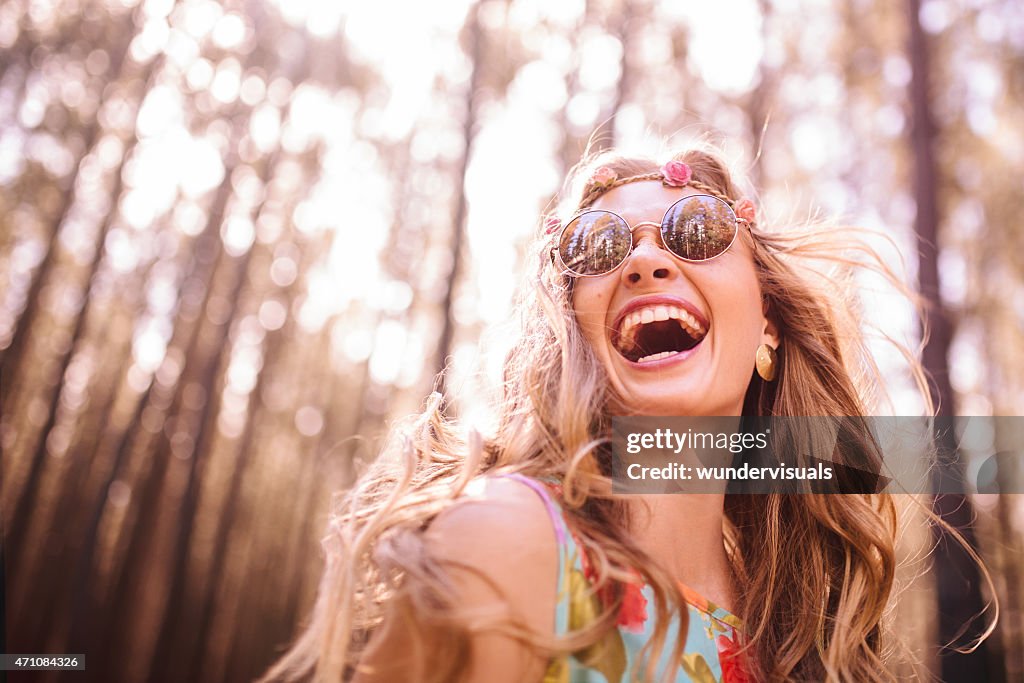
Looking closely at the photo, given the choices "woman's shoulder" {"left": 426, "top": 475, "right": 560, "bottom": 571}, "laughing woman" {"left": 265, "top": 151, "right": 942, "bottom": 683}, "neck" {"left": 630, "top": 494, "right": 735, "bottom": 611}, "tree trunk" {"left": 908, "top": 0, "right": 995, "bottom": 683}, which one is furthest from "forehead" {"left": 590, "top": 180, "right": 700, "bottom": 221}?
"tree trunk" {"left": 908, "top": 0, "right": 995, "bottom": 683}

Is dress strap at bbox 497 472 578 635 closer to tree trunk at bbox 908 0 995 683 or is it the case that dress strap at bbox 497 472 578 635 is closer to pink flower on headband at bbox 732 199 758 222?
pink flower on headband at bbox 732 199 758 222

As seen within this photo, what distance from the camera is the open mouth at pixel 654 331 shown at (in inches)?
69.3

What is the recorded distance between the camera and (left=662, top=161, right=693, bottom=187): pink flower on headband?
2049mm

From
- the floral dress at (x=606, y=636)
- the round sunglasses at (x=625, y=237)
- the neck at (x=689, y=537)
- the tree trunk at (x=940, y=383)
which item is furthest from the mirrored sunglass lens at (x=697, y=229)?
the tree trunk at (x=940, y=383)

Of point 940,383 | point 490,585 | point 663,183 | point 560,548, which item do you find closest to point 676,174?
point 663,183

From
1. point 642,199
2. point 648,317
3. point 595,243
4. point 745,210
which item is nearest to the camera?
point 648,317

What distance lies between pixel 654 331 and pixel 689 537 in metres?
0.53

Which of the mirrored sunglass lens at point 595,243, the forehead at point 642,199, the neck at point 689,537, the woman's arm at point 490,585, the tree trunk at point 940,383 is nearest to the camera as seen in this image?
the woman's arm at point 490,585

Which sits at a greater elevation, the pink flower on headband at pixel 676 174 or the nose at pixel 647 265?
the pink flower on headband at pixel 676 174

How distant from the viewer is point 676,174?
2.07 m

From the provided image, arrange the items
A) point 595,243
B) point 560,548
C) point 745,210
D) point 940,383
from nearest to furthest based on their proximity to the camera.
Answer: point 560,548, point 595,243, point 745,210, point 940,383

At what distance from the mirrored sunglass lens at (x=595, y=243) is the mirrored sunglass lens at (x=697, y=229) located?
0.12m

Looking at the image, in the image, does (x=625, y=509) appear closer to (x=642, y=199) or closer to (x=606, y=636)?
A: (x=606, y=636)

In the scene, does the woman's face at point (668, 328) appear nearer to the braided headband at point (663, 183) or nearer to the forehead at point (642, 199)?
the forehead at point (642, 199)
